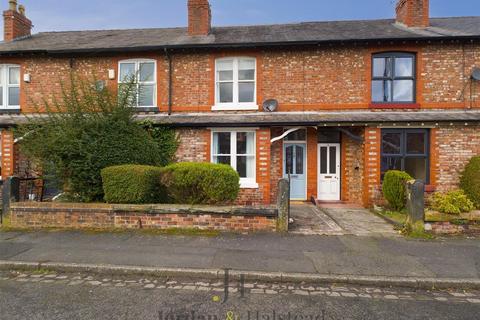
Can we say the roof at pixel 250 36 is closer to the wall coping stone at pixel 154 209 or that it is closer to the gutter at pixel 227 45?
the gutter at pixel 227 45

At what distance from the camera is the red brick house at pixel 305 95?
9164 mm

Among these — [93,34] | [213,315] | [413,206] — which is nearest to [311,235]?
[413,206]

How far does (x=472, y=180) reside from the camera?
325 inches

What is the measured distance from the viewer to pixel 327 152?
34.0 ft

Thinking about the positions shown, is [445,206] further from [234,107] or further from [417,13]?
[417,13]

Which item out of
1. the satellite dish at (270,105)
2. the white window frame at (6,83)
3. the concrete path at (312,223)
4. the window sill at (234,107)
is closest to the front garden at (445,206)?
the concrete path at (312,223)

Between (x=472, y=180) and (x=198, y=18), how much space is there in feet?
37.8

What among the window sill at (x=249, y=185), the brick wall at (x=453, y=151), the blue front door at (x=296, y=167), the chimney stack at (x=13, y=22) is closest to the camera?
the brick wall at (x=453, y=151)

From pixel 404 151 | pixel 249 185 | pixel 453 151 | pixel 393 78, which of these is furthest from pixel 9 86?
pixel 453 151

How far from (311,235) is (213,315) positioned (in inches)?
135

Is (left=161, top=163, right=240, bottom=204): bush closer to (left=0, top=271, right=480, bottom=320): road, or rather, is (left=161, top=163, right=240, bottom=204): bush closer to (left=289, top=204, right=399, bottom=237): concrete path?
(left=289, top=204, right=399, bottom=237): concrete path

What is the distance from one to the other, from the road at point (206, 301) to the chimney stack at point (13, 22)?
1309 centimetres

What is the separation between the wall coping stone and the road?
2144 mm

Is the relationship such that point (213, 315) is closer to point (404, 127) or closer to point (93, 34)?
point (404, 127)
